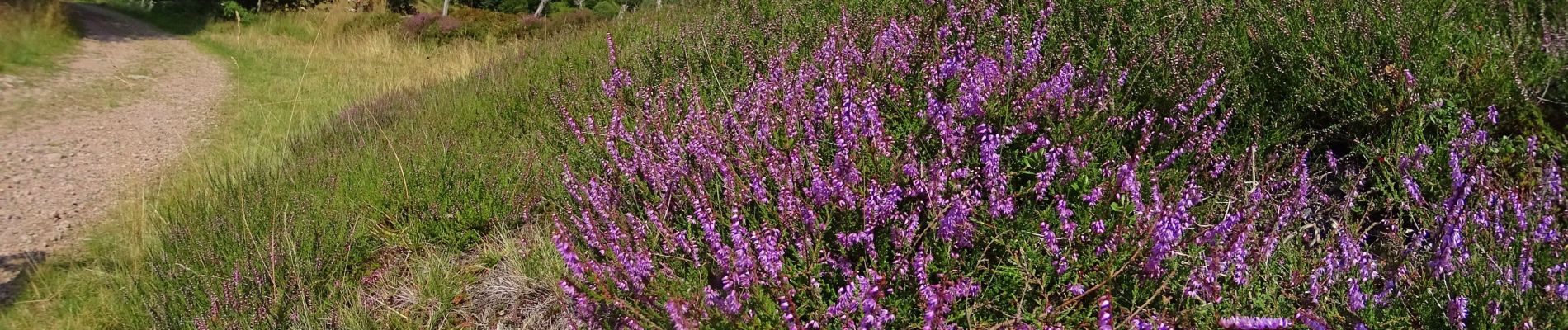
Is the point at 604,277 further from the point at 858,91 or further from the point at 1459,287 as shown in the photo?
the point at 1459,287

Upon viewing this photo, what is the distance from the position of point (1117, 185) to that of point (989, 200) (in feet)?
1.07

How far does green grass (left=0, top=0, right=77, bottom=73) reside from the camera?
30.5 feet

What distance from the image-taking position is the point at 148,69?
10.2m

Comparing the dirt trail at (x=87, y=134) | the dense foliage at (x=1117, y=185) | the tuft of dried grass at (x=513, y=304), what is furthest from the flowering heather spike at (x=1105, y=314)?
the dirt trail at (x=87, y=134)

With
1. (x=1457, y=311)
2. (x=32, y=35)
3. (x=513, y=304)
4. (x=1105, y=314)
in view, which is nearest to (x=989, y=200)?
(x=1105, y=314)

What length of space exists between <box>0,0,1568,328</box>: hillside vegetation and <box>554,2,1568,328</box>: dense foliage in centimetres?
1

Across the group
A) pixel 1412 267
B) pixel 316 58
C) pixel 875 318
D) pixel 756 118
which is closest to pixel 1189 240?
pixel 1412 267

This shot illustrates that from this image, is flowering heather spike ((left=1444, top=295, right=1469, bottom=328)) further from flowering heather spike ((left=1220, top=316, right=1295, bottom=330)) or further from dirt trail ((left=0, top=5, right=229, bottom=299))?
dirt trail ((left=0, top=5, right=229, bottom=299))

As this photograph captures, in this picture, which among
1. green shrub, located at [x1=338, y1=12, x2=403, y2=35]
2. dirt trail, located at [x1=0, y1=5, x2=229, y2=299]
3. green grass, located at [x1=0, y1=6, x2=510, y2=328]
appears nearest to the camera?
green grass, located at [x1=0, y1=6, x2=510, y2=328]

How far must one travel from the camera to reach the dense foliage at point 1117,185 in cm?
198

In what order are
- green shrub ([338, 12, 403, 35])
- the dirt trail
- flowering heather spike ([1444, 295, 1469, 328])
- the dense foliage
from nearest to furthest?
flowering heather spike ([1444, 295, 1469, 328]), the dense foliage, the dirt trail, green shrub ([338, 12, 403, 35])

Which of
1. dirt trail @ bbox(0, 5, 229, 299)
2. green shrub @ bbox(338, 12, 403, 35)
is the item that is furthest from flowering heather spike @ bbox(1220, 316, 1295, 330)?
green shrub @ bbox(338, 12, 403, 35)

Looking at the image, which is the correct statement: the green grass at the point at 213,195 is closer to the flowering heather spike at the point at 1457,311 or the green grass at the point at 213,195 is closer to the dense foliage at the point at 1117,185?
the dense foliage at the point at 1117,185

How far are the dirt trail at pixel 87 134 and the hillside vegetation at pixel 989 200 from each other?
1102 mm
